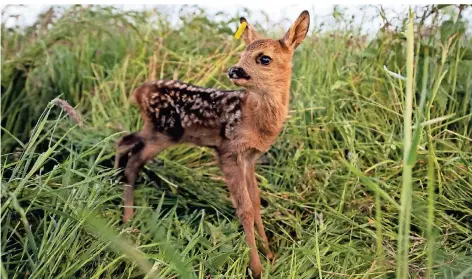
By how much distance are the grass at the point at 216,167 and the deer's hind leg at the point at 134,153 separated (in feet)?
0.26

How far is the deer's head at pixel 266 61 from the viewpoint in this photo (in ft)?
7.54

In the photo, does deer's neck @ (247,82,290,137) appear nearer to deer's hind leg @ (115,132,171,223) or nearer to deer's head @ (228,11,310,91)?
deer's head @ (228,11,310,91)

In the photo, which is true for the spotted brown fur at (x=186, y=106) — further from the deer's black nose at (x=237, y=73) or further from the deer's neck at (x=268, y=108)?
the deer's black nose at (x=237, y=73)

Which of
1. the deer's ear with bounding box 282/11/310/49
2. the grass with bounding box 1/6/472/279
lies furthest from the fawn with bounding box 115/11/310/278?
the grass with bounding box 1/6/472/279

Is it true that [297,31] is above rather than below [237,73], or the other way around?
above

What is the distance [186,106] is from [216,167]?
66 cm

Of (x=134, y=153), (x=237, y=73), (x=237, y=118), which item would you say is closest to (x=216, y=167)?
(x=134, y=153)

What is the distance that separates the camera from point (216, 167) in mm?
3186

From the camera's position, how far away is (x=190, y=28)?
13.8ft

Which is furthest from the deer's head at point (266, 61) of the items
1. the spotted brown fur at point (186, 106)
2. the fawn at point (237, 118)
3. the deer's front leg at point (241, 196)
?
the deer's front leg at point (241, 196)

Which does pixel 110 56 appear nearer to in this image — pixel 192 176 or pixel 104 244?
pixel 192 176

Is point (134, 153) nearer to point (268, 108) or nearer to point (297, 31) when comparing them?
point (268, 108)

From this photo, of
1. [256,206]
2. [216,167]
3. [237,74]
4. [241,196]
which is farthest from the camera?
[216,167]

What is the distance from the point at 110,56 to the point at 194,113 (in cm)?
170
